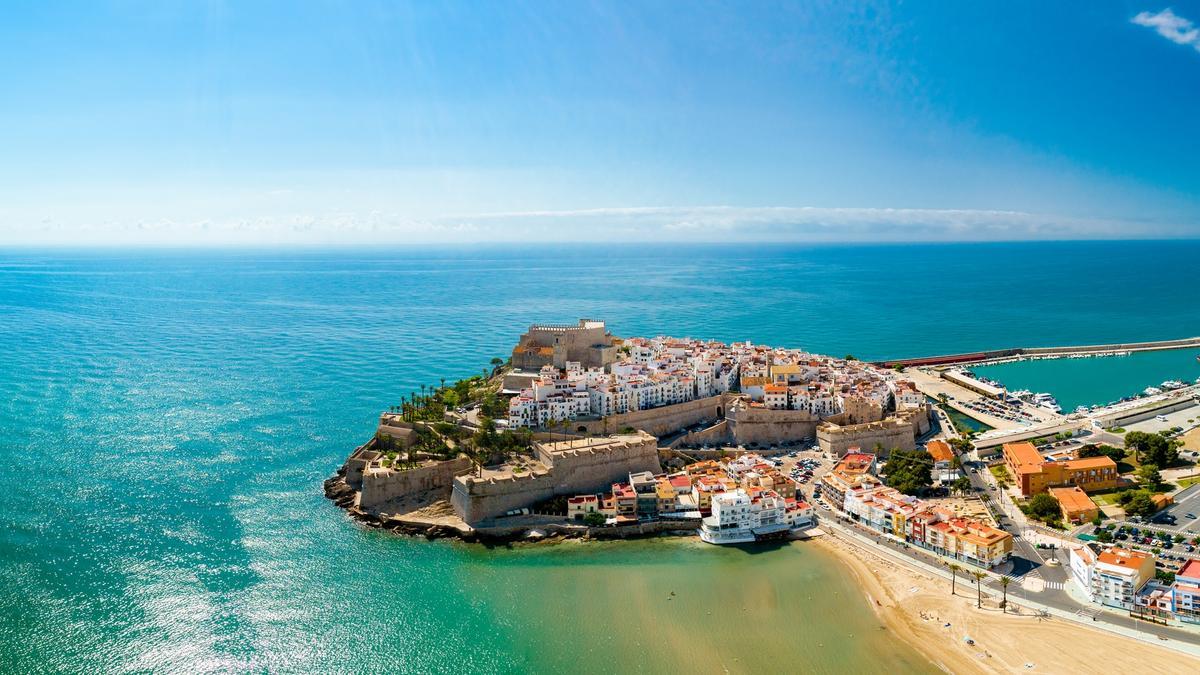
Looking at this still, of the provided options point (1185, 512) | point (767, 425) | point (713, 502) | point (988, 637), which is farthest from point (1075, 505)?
point (713, 502)

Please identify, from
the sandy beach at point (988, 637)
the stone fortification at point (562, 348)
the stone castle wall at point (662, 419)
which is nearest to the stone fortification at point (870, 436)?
the stone castle wall at point (662, 419)

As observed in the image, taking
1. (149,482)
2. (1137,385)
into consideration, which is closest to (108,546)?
(149,482)

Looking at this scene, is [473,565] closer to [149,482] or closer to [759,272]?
[149,482]

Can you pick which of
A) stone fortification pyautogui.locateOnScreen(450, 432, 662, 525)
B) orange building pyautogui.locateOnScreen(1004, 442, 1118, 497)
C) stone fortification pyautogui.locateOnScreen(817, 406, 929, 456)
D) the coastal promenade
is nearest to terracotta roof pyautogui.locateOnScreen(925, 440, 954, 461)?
stone fortification pyautogui.locateOnScreen(817, 406, 929, 456)

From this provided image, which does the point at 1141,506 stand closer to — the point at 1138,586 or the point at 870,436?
the point at 1138,586

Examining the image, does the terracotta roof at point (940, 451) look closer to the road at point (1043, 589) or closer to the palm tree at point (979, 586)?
the road at point (1043, 589)

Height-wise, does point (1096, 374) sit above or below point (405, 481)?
above
